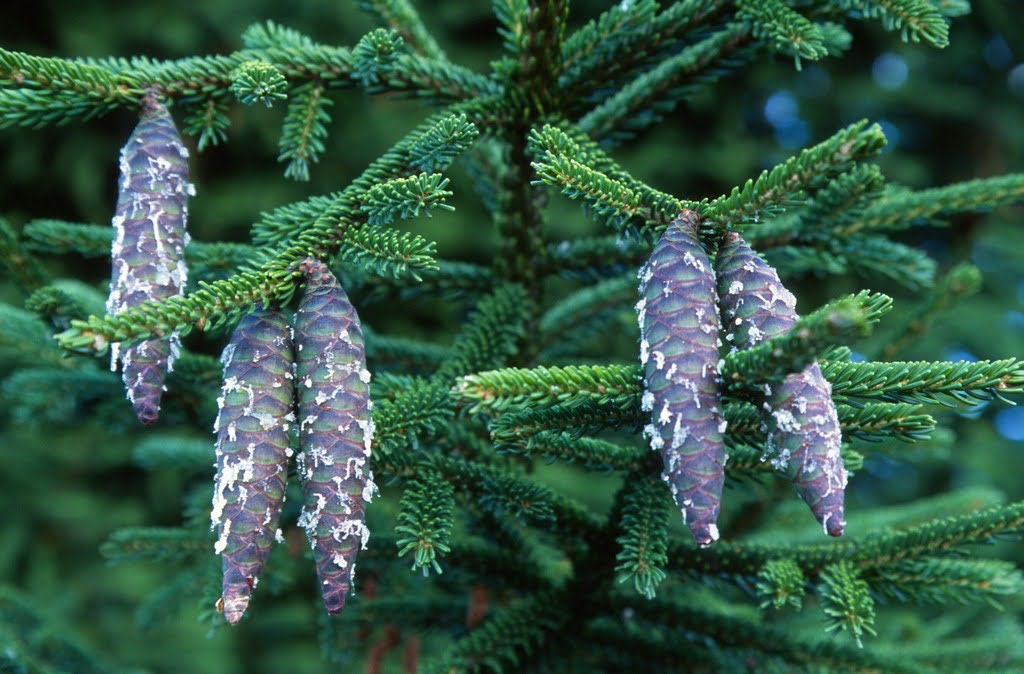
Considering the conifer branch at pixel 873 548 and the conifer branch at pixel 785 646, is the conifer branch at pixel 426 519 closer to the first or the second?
the conifer branch at pixel 873 548

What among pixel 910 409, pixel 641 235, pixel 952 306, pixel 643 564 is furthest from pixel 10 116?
pixel 952 306

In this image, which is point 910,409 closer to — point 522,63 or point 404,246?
point 404,246

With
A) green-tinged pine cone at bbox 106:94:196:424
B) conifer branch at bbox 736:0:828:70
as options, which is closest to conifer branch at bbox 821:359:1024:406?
conifer branch at bbox 736:0:828:70

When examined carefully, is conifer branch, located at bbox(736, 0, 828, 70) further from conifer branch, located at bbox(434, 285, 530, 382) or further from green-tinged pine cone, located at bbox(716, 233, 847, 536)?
conifer branch, located at bbox(434, 285, 530, 382)

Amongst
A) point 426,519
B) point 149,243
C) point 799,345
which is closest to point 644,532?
point 426,519

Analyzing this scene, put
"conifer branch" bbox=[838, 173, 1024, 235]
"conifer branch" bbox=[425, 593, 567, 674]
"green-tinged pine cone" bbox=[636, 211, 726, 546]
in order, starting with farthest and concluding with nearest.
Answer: "conifer branch" bbox=[838, 173, 1024, 235] < "conifer branch" bbox=[425, 593, 567, 674] < "green-tinged pine cone" bbox=[636, 211, 726, 546]

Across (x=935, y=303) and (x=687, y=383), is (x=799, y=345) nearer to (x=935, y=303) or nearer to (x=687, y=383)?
(x=687, y=383)

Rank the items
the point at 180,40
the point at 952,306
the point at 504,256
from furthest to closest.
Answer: the point at 180,40 < the point at 952,306 < the point at 504,256
